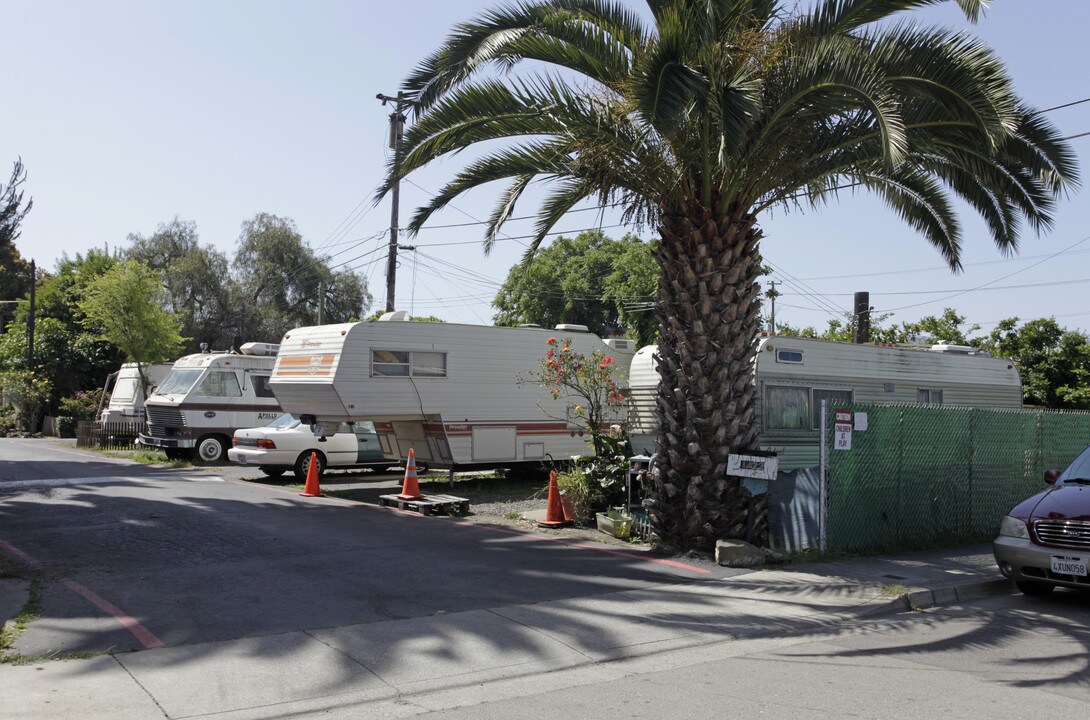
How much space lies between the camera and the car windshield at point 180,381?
22.6 m

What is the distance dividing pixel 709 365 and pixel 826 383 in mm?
4626

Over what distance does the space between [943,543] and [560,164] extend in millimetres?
7352

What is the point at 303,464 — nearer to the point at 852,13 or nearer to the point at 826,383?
the point at 826,383

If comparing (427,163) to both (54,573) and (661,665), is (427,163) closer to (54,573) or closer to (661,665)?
(54,573)

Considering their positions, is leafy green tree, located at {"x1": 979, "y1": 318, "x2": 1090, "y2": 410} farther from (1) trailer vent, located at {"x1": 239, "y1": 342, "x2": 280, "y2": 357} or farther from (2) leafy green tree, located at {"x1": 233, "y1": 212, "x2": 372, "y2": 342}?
(2) leafy green tree, located at {"x1": 233, "y1": 212, "x2": 372, "y2": 342}

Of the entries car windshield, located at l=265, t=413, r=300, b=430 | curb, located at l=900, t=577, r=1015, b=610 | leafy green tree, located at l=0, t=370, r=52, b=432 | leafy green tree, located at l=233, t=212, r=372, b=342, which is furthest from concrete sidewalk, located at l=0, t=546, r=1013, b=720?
leafy green tree, located at l=233, t=212, r=372, b=342

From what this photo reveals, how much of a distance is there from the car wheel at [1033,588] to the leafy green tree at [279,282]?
134 ft

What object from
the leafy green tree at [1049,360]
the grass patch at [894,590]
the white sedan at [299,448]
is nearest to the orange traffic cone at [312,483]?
the white sedan at [299,448]

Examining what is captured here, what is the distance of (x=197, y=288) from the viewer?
45.9m

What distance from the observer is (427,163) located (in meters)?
11.5

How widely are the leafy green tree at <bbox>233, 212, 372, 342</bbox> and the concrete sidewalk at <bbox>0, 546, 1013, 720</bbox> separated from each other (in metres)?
40.3

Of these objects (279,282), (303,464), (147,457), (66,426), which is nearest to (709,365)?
(303,464)

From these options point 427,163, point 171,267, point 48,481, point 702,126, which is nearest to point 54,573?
point 427,163

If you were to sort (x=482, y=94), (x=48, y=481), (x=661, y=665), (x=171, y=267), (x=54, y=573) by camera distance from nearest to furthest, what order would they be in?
1. (x=661, y=665)
2. (x=54, y=573)
3. (x=482, y=94)
4. (x=48, y=481)
5. (x=171, y=267)
